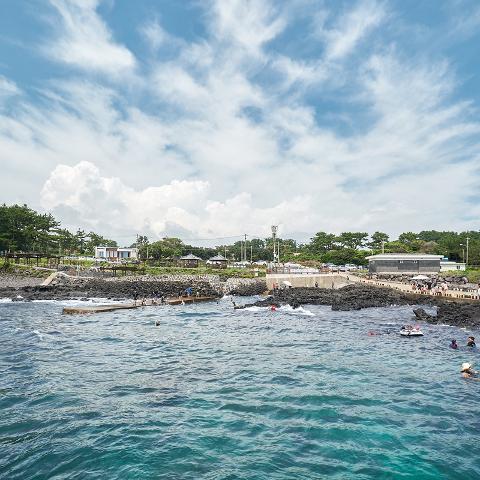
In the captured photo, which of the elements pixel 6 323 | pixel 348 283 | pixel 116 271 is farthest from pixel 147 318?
pixel 116 271

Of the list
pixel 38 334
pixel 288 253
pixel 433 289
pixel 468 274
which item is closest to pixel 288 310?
pixel 433 289

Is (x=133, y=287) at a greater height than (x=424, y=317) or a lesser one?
greater

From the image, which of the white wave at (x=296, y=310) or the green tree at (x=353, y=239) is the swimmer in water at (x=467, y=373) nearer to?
the white wave at (x=296, y=310)

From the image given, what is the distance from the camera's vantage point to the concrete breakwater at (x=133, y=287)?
61094 mm

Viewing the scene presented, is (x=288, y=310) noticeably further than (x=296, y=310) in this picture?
Yes

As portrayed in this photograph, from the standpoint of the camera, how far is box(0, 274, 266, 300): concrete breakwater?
61.1 m

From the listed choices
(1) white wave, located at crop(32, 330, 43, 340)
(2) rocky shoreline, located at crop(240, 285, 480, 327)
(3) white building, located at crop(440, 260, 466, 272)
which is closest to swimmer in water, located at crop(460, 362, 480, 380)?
(2) rocky shoreline, located at crop(240, 285, 480, 327)

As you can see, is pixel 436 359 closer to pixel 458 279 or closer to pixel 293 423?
pixel 293 423

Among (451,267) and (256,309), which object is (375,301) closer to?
(256,309)

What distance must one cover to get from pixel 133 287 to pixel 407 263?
171ft

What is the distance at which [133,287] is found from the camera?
225ft

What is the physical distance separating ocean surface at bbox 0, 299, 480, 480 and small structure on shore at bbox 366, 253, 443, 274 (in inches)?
Result: 2051

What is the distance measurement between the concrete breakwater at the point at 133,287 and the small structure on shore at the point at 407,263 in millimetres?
24161

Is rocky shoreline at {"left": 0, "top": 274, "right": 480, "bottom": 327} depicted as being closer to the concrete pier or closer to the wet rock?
the wet rock
